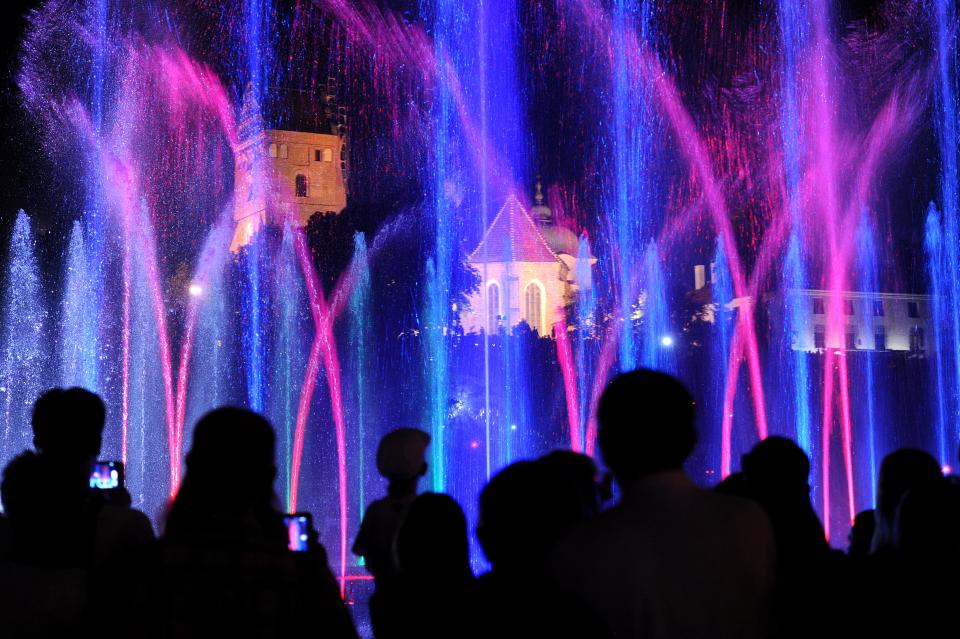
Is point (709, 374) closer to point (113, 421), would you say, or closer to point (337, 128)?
point (113, 421)

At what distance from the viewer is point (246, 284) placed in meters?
43.9

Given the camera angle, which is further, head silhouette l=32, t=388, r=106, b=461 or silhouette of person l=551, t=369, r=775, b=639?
head silhouette l=32, t=388, r=106, b=461

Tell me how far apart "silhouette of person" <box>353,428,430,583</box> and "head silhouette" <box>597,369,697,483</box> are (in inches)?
107

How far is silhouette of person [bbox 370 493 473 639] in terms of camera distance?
4.09 m

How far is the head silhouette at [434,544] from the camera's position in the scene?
4.16 metres

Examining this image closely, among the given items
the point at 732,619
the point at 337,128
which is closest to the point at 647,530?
the point at 732,619

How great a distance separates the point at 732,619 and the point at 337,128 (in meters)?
83.3

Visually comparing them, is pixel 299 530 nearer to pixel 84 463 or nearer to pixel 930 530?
pixel 84 463

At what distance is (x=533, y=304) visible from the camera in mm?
78750

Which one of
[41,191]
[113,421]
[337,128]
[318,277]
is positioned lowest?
[113,421]

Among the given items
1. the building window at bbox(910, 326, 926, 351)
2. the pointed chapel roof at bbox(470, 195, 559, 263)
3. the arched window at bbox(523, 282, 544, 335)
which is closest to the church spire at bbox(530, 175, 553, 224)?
the pointed chapel roof at bbox(470, 195, 559, 263)

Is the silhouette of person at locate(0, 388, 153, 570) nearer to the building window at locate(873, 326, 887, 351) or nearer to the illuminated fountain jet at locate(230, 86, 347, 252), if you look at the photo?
the illuminated fountain jet at locate(230, 86, 347, 252)

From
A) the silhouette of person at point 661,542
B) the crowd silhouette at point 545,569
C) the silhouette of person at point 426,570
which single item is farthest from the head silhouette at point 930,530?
the silhouette of person at point 426,570

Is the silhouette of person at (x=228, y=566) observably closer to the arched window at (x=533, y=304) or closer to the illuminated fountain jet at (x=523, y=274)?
the illuminated fountain jet at (x=523, y=274)
